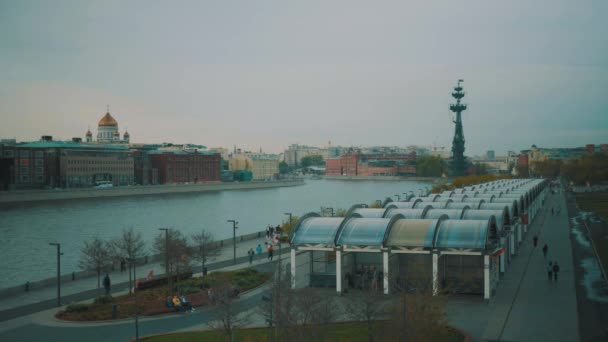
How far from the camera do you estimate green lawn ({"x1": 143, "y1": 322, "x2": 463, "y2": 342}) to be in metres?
13.6

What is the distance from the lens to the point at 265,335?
13.7m

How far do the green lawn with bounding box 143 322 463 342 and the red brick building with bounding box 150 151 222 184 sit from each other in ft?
360

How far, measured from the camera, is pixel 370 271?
19.8 m

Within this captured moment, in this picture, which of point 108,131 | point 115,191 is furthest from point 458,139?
point 108,131

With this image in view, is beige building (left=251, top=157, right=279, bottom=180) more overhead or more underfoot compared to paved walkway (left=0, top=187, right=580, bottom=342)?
more overhead

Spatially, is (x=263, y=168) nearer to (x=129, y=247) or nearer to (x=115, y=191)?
(x=115, y=191)

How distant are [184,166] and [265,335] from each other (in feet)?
378

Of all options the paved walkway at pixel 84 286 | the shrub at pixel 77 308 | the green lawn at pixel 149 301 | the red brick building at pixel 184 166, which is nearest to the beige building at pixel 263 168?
the red brick building at pixel 184 166

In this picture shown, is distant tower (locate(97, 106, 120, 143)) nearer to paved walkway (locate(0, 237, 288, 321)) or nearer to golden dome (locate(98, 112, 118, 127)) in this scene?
golden dome (locate(98, 112, 118, 127))

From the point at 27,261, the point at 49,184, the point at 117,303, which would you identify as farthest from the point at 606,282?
the point at 49,184

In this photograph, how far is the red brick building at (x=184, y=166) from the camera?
12269cm

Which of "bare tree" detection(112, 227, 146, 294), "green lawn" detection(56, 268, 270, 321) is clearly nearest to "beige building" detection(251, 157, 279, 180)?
"bare tree" detection(112, 227, 146, 294)

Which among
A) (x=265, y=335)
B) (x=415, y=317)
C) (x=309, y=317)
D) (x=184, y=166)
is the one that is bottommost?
(x=265, y=335)

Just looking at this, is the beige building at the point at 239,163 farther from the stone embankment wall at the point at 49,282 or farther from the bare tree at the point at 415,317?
the bare tree at the point at 415,317
